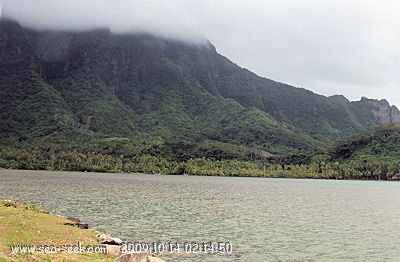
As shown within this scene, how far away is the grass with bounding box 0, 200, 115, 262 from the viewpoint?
61.3 feet

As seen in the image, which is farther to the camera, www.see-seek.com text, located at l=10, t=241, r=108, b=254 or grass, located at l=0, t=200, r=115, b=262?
www.see-seek.com text, located at l=10, t=241, r=108, b=254

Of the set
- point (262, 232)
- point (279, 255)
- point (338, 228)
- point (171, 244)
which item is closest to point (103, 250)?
point (171, 244)

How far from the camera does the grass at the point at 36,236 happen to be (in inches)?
735

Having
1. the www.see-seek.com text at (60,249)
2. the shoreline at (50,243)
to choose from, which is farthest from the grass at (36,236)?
the www.see-seek.com text at (60,249)

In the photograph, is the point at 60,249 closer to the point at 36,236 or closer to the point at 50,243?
the point at 50,243

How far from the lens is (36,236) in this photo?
23.7 metres

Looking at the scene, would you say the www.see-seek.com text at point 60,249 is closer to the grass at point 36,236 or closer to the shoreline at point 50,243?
the shoreline at point 50,243

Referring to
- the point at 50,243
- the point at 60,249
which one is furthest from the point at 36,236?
the point at 60,249

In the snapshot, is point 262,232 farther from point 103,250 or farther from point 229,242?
point 103,250

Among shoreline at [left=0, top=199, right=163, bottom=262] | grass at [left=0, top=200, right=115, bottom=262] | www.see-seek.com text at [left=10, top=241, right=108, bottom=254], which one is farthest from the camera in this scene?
www.see-seek.com text at [left=10, top=241, right=108, bottom=254]

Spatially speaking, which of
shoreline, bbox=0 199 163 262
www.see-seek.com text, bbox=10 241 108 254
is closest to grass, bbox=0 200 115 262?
shoreline, bbox=0 199 163 262

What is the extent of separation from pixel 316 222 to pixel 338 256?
20.6 m

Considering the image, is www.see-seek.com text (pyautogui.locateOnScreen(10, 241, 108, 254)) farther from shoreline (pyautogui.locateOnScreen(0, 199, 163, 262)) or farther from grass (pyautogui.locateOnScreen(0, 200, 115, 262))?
grass (pyautogui.locateOnScreen(0, 200, 115, 262))

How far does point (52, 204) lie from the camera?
183 feet
